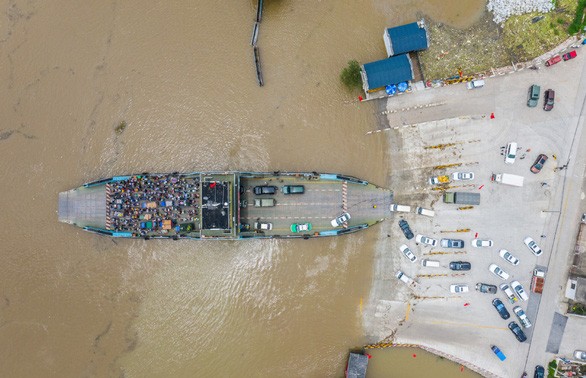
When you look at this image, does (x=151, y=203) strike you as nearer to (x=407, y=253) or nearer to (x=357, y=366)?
(x=357, y=366)

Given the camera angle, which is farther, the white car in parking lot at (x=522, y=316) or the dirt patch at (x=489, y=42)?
the dirt patch at (x=489, y=42)

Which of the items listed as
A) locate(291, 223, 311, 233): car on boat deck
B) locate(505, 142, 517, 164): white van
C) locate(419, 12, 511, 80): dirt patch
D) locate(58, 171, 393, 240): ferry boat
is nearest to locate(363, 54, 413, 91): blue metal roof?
locate(419, 12, 511, 80): dirt patch

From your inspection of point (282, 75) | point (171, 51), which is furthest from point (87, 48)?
point (282, 75)

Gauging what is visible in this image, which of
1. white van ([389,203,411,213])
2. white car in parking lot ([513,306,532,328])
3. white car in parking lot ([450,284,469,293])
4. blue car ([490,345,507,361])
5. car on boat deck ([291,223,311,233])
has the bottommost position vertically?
blue car ([490,345,507,361])

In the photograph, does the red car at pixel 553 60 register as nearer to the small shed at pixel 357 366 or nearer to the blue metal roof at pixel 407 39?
the blue metal roof at pixel 407 39

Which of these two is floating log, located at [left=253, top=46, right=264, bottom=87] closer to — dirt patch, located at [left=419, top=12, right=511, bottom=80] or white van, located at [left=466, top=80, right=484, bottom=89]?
dirt patch, located at [left=419, top=12, right=511, bottom=80]

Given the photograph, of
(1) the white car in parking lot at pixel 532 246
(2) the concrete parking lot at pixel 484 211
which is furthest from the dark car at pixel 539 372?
(1) the white car in parking lot at pixel 532 246

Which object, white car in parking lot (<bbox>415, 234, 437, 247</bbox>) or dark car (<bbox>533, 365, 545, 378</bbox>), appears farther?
white car in parking lot (<bbox>415, 234, 437, 247</bbox>)
